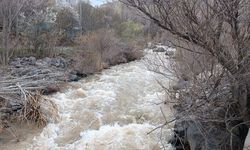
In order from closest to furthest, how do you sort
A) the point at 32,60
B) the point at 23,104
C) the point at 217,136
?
the point at 217,136, the point at 23,104, the point at 32,60

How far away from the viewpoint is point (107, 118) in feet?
24.4

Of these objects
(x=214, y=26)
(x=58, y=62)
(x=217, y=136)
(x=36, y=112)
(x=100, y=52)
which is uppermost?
(x=214, y=26)

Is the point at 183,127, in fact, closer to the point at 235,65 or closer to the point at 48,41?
the point at 235,65

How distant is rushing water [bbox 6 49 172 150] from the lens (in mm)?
6156

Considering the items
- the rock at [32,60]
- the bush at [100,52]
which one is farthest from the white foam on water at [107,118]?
the rock at [32,60]

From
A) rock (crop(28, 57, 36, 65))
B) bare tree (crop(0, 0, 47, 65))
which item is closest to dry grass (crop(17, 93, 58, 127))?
bare tree (crop(0, 0, 47, 65))

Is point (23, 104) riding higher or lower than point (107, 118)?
higher

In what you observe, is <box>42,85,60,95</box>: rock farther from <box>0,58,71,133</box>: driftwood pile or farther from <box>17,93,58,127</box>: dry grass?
<box>17,93,58,127</box>: dry grass

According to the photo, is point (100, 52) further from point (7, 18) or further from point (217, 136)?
point (217, 136)

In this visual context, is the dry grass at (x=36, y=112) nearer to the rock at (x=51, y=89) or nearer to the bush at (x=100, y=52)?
the rock at (x=51, y=89)

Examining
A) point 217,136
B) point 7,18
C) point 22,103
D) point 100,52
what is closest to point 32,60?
point 7,18

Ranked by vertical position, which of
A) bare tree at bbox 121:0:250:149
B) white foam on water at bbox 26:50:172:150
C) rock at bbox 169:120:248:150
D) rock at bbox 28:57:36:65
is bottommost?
white foam on water at bbox 26:50:172:150

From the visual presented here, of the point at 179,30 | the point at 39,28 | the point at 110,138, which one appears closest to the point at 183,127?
the point at 110,138

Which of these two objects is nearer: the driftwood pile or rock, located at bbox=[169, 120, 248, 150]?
rock, located at bbox=[169, 120, 248, 150]
